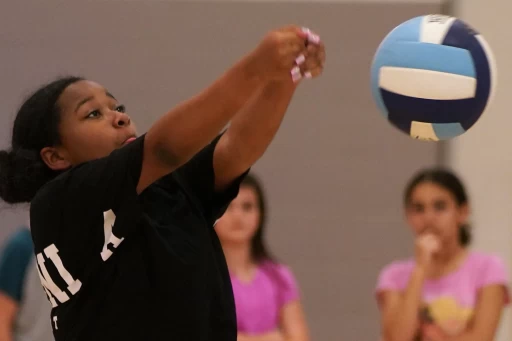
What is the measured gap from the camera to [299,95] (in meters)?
3.78

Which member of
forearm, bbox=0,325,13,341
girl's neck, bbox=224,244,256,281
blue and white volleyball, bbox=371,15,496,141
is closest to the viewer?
blue and white volleyball, bbox=371,15,496,141

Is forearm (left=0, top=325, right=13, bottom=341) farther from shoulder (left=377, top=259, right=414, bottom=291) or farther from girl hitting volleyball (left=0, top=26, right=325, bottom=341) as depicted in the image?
shoulder (left=377, top=259, right=414, bottom=291)

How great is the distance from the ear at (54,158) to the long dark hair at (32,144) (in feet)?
0.03

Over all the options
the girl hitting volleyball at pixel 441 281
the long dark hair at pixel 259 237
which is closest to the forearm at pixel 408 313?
the girl hitting volleyball at pixel 441 281

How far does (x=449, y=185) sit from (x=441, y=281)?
1.17 ft

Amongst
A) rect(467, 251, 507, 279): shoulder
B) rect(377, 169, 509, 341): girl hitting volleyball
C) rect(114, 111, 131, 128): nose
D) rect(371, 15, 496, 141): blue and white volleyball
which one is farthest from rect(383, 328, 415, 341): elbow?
rect(114, 111, 131, 128): nose

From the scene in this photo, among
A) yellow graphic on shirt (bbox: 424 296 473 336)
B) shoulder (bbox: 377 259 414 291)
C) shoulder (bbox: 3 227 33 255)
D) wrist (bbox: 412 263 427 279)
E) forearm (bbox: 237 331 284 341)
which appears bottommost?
forearm (bbox: 237 331 284 341)

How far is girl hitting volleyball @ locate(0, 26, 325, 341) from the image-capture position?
1.37m

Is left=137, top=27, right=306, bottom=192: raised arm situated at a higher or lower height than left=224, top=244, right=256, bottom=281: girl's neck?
higher

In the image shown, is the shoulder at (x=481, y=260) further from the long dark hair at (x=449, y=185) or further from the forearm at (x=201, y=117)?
the forearm at (x=201, y=117)

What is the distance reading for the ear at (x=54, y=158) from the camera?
1658 mm

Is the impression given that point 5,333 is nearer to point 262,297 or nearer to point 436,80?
point 262,297

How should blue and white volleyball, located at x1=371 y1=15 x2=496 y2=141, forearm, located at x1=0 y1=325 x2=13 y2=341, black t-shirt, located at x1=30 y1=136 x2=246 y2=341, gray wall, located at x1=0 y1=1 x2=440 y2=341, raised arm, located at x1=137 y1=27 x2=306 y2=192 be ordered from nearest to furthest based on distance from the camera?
raised arm, located at x1=137 y1=27 x2=306 y2=192
black t-shirt, located at x1=30 y1=136 x2=246 y2=341
blue and white volleyball, located at x1=371 y1=15 x2=496 y2=141
forearm, located at x1=0 y1=325 x2=13 y2=341
gray wall, located at x1=0 y1=1 x2=440 y2=341

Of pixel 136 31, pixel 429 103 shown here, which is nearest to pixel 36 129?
pixel 429 103
